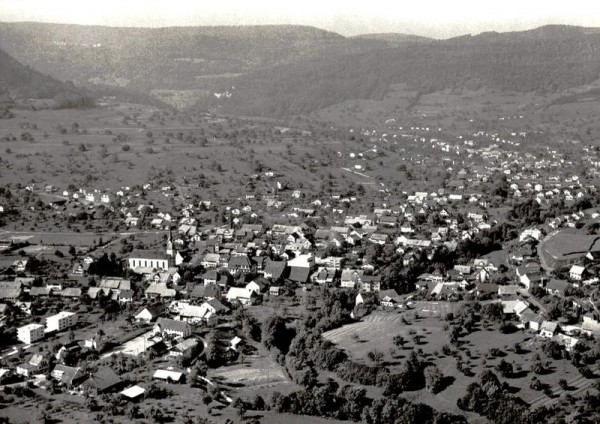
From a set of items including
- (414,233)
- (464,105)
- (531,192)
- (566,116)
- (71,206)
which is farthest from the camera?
(464,105)

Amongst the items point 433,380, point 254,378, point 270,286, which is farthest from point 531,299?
point 254,378

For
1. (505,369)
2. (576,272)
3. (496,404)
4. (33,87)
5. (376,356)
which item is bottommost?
(376,356)

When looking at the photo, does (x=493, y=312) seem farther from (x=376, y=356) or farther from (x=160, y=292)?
(x=160, y=292)

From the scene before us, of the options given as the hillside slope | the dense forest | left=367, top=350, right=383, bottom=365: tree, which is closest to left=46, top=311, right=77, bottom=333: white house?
left=367, top=350, right=383, bottom=365: tree

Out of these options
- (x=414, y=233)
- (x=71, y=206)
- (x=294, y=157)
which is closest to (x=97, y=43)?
(x=294, y=157)

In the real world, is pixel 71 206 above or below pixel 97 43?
below

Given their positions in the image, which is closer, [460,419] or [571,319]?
[460,419]

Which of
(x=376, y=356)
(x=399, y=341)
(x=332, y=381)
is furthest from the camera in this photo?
(x=399, y=341)

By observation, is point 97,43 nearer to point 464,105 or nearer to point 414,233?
point 464,105
